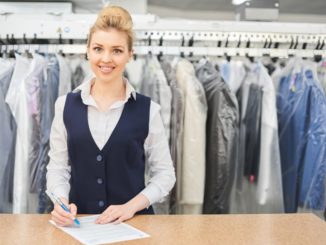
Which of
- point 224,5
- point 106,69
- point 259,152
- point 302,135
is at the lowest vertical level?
point 259,152

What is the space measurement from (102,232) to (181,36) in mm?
1428

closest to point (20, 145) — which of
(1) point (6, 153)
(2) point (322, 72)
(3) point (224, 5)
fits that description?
(1) point (6, 153)

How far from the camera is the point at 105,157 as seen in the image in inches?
48.9

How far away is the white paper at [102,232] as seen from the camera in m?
0.93

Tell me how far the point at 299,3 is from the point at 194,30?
2.86 meters

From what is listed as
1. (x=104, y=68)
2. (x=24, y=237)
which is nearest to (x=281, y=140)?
(x=104, y=68)

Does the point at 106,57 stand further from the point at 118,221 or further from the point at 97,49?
the point at 118,221

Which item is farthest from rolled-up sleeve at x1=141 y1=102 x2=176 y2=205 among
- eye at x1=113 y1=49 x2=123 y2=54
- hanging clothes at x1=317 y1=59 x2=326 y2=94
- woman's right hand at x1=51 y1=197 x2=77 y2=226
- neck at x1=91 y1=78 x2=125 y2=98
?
hanging clothes at x1=317 y1=59 x2=326 y2=94

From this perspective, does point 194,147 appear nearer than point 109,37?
No

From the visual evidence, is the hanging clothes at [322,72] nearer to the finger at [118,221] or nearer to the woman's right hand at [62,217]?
the finger at [118,221]

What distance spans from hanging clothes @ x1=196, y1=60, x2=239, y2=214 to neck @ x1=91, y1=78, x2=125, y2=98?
680 mm

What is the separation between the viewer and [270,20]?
7.72 ft

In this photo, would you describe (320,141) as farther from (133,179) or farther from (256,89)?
(133,179)

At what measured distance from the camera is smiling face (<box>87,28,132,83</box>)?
1.17 m
